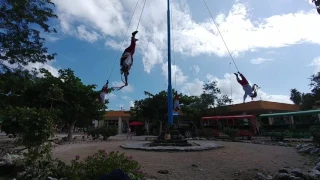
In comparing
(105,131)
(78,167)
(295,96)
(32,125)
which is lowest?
(78,167)

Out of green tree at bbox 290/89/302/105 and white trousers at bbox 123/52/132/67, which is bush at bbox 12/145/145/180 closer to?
white trousers at bbox 123/52/132/67

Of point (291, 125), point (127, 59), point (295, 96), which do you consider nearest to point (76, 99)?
point (127, 59)

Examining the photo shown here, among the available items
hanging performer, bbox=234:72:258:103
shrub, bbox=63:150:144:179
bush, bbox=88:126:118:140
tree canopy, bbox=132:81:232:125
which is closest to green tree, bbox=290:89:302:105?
tree canopy, bbox=132:81:232:125

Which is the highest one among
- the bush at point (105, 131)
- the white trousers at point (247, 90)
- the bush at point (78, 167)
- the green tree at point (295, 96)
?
the green tree at point (295, 96)

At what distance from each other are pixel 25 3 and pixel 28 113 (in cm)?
673

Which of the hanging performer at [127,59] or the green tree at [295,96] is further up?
the green tree at [295,96]

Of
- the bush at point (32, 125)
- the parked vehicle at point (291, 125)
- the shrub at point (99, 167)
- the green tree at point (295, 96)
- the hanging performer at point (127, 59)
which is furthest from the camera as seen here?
the green tree at point (295, 96)

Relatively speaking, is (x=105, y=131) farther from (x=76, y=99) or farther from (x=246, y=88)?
(x=246, y=88)

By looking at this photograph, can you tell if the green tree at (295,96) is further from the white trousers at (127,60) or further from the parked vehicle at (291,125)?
the white trousers at (127,60)

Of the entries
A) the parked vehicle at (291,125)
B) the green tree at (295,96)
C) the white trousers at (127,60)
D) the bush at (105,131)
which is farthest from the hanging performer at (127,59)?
the green tree at (295,96)

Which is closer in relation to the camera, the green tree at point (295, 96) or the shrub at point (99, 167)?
the shrub at point (99, 167)

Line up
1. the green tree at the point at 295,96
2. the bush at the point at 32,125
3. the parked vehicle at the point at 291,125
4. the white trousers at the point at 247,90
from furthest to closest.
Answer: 1. the green tree at the point at 295,96
2. the parked vehicle at the point at 291,125
3. the white trousers at the point at 247,90
4. the bush at the point at 32,125

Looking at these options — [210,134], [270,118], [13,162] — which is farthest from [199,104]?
[13,162]

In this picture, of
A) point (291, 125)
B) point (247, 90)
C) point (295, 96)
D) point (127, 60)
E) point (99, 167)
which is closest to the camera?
point (99, 167)
